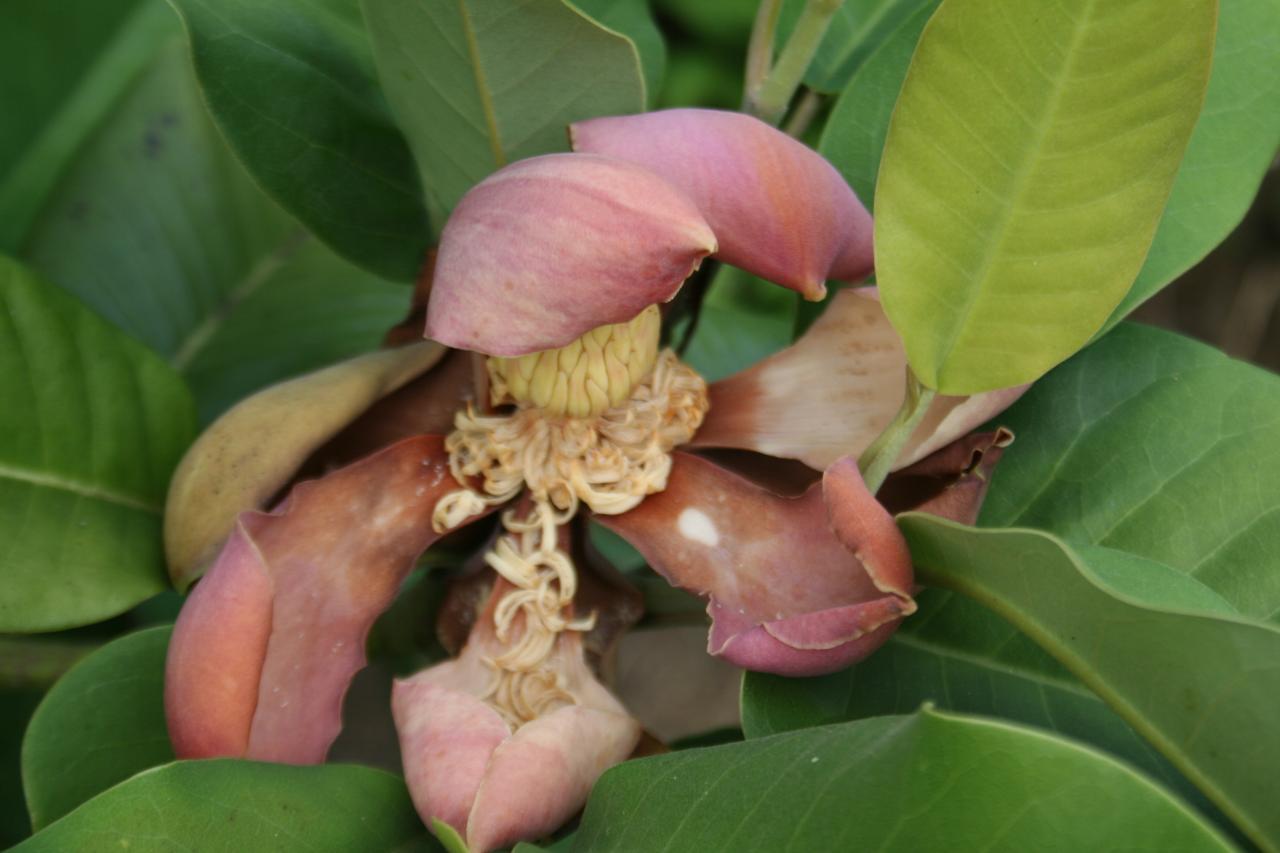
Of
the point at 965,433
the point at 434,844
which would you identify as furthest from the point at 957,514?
the point at 434,844

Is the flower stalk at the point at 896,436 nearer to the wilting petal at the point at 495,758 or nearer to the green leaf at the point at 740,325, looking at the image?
the wilting petal at the point at 495,758

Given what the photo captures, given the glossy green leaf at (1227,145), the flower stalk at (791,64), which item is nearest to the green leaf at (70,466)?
the flower stalk at (791,64)

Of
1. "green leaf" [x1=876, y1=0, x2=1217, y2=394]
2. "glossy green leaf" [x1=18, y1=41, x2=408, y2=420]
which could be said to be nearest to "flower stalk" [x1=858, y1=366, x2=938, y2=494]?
"green leaf" [x1=876, y1=0, x2=1217, y2=394]

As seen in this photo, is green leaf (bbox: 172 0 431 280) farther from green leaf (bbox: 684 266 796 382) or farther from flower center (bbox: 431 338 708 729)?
green leaf (bbox: 684 266 796 382)

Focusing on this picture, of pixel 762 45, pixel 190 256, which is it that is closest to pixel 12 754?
pixel 190 256

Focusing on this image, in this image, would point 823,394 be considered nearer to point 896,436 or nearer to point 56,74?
point 896,436

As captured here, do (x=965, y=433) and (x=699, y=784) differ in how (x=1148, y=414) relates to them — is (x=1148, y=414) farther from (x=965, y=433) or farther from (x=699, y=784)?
(x=699, y=784)
